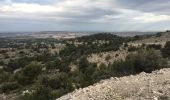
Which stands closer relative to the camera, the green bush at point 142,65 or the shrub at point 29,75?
the green bush at point 142,65

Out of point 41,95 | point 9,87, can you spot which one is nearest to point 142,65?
point 41,95

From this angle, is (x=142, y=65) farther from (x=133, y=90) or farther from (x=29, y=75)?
(x=29, y=75)

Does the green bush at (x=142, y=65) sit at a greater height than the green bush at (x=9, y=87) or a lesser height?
greater

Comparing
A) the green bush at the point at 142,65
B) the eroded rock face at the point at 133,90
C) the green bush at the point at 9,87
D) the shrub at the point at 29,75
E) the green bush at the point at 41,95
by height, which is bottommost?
the green bush at the point at 9,87

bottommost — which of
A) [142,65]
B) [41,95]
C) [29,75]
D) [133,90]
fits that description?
[29,75]

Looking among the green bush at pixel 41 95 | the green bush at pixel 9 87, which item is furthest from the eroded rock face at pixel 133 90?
the green bush at pixel 9 87

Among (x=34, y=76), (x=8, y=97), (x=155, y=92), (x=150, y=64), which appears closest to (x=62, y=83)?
(x=8, y=97)

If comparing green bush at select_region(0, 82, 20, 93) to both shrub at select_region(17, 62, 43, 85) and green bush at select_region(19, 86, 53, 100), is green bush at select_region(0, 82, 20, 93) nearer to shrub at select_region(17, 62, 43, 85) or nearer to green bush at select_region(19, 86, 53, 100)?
shrub at select_region(17, 62, 43, 85)

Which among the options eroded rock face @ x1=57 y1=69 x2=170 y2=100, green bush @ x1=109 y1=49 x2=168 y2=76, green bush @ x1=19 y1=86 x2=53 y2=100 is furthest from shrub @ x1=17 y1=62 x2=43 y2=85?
eroded rock face @ x1=57 y1=69 x2=170 y2=100

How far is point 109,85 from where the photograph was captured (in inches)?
572

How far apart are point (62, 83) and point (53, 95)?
5.54 m

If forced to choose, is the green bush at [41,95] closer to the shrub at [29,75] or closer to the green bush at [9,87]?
the green bush at [9,87]

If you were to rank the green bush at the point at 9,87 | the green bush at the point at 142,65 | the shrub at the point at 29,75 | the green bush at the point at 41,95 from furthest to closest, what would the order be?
1. the shrub at the point at 29,75
2. the green bush at the point at 9,87
3. the green bush at the point at 142,65
4. the green bush at the point at 41,95

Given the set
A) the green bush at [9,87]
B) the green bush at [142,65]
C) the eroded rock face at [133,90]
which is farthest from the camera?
the green bush at [9,87]
